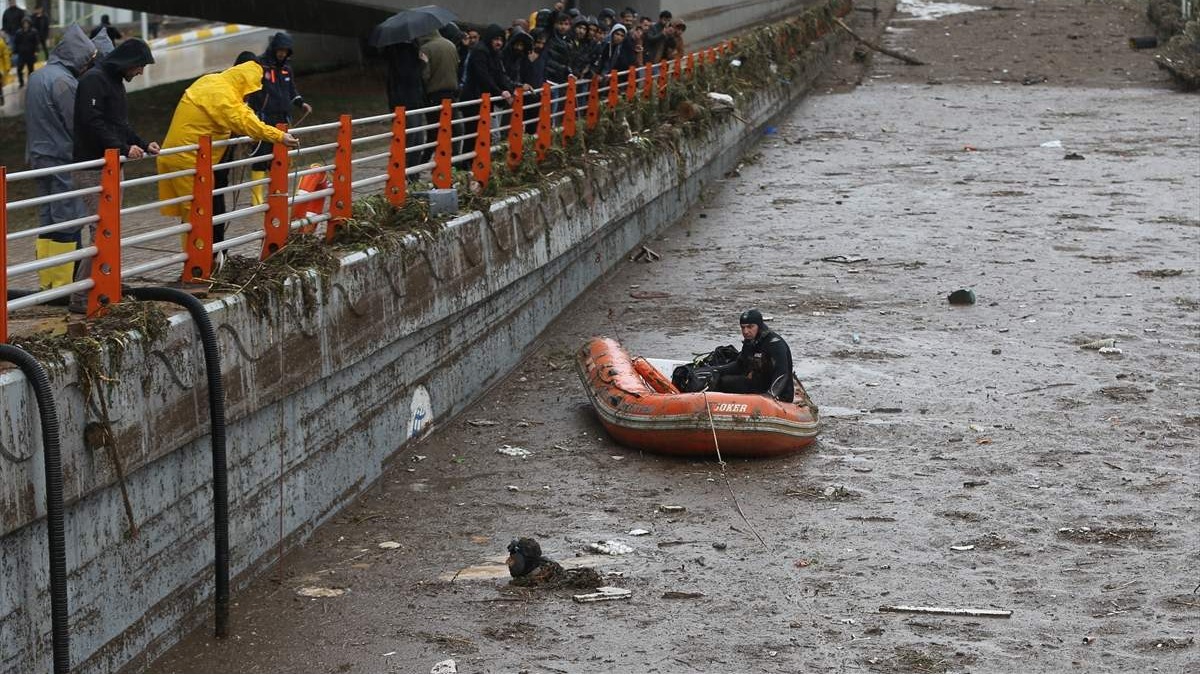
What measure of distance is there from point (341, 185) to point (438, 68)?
4554mm

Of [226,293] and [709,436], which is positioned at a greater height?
[226,293]

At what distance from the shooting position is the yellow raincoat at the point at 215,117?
35.3 ft

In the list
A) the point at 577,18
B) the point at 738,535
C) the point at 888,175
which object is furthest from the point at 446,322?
the point at 888,175

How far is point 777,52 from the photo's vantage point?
38.9 m

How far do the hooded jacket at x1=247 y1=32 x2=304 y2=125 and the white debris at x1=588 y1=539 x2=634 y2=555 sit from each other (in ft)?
15.7

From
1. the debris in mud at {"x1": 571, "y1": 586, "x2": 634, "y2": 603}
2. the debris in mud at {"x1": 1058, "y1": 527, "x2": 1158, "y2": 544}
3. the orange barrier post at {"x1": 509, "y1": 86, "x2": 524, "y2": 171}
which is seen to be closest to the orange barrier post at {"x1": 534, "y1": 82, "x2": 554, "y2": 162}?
the orange barrier post at {"x1": 509, "y1": 86, "x2": 524, "y2": 171}

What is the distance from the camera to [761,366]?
47.4ft

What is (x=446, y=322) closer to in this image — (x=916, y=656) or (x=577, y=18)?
(x=916, y=656)

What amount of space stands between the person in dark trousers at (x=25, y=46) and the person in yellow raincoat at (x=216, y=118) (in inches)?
1006

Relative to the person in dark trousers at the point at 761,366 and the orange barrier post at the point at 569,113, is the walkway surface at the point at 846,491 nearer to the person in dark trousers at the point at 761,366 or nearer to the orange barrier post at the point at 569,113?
the person in dark trousers at the point at 761,366

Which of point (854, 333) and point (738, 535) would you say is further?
point (854, 333)

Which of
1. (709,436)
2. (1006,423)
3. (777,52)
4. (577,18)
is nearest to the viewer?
(709,436)

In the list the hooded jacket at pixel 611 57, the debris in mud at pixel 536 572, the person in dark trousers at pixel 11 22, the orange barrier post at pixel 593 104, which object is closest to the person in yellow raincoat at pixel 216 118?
the debris in mud at pixel 536 572

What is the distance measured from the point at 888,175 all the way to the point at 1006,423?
56.1ft
